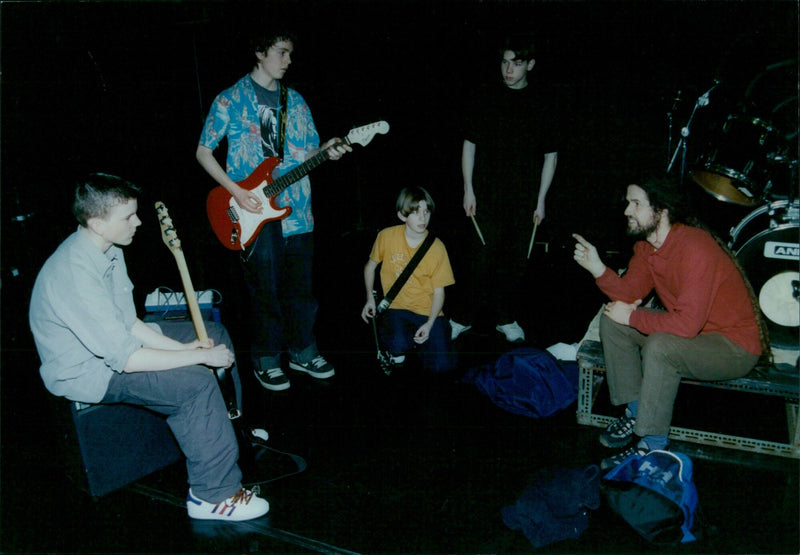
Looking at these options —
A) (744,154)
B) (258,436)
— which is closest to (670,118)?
(744,154)

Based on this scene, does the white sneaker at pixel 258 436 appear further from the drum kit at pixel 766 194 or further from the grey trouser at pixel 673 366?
the drum kit at pixel 766 194

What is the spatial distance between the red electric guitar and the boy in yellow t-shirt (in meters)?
0.50

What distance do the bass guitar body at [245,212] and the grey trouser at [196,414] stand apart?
40.7 inches

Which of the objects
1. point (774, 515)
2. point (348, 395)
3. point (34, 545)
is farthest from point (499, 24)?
point (34, 545)

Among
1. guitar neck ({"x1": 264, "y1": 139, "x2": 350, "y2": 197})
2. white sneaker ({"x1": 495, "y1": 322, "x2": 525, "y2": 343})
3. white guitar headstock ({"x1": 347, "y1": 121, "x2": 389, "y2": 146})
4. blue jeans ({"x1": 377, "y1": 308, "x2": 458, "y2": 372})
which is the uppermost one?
white guitar headstock ({"x1": 347, "y1": 121, "x2": 389, "y2": 146})

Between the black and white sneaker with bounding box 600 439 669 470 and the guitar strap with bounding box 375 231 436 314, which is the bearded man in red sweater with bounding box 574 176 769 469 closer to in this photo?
the black and white sneaker with bounding box 600 439 669 470

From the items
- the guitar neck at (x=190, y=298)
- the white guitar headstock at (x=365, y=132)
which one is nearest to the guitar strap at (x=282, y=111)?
the white guitar headstock at (x=365, y=132)

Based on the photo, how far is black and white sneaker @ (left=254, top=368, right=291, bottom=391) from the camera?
3498 mm

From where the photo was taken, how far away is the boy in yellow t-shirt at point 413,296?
11.6 ft

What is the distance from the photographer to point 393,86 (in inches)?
226

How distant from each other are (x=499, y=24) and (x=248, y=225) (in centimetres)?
321

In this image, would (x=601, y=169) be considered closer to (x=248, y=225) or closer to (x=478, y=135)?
(x=478, y=135)

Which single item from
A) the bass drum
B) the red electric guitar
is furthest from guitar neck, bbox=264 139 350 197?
the bass drum

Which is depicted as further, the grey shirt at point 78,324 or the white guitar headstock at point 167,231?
the white guitar headstock at point 167,231
